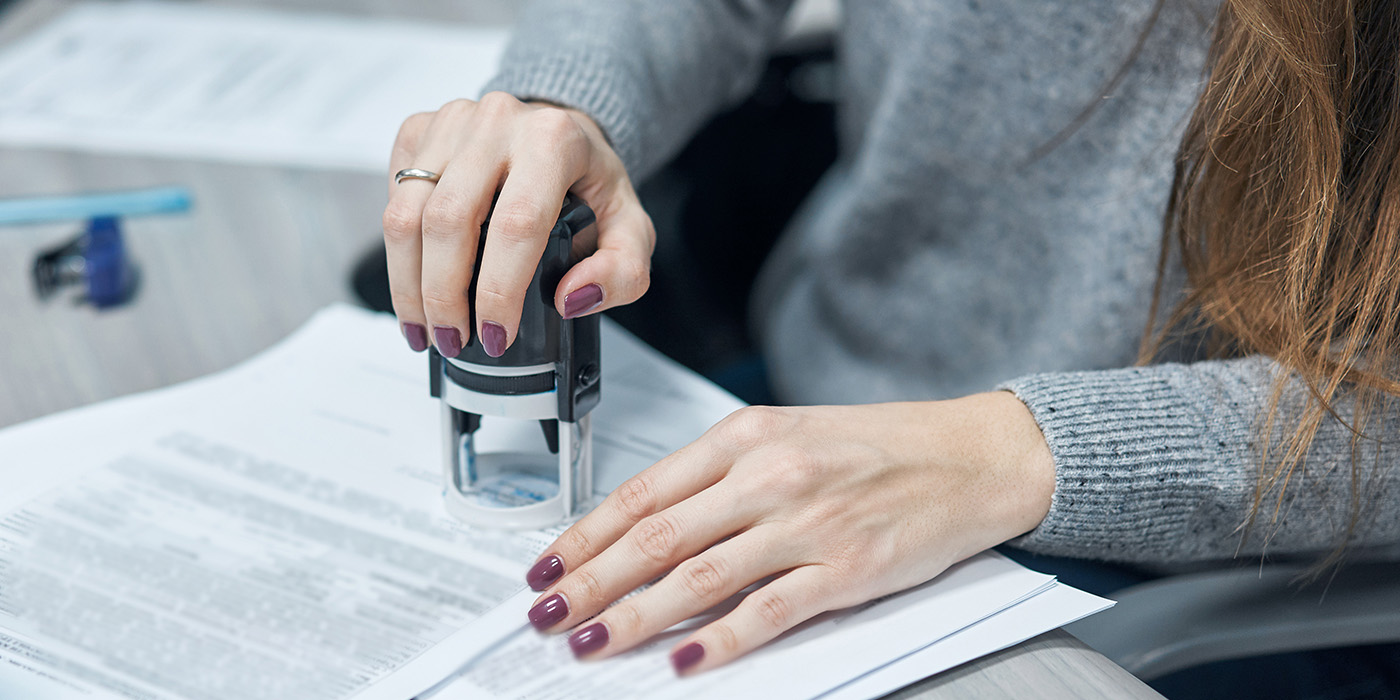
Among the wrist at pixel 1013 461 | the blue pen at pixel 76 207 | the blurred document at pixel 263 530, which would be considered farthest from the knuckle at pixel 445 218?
the blue pen at pixel 76 207

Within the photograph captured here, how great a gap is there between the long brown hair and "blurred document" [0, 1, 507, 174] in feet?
2.10

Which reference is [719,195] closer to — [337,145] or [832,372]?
[832,372]

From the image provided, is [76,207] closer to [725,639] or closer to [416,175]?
[416,175]

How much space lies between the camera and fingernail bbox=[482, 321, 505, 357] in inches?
17.3

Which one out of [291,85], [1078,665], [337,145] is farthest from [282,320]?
[1078,665]

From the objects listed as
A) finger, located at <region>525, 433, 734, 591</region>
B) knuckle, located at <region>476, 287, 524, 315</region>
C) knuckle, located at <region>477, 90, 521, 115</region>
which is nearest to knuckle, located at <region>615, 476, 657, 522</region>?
finger, located at <region>525, 433, 734, 591</region>

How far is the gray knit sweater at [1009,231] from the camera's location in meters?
0.47

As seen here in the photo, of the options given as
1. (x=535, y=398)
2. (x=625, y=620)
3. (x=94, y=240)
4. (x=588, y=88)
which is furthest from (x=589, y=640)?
(x=94, y=240)

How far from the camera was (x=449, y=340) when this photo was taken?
0.45 m

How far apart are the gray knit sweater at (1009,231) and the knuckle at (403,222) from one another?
19 cm

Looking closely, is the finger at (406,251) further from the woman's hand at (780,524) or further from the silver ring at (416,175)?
the woman's hand at (780,524)

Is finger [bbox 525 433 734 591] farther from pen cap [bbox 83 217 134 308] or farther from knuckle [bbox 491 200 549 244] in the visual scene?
pen cap [bbox 83 217 134 308]

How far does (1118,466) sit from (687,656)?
229mm

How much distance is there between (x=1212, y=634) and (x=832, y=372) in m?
0.43
